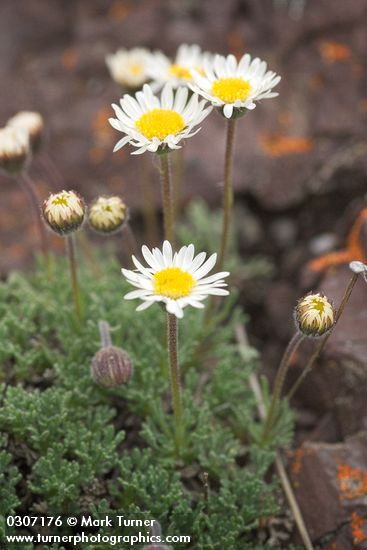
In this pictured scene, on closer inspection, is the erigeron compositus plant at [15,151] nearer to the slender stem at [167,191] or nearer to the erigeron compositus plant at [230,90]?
the slender stem at [167,191]

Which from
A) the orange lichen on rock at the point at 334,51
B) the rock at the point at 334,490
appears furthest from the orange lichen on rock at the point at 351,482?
the orange lichen on rock at the point at 334,51

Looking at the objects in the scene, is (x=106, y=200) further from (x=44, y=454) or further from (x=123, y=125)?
(x=44, y=454)

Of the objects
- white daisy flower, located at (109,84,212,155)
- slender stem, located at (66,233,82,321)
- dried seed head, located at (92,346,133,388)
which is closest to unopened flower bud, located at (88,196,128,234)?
slender stem, located at (66,233,82,321)

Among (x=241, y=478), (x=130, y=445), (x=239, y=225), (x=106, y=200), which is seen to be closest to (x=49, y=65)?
(x=239, y=225)

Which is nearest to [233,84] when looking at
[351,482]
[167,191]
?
[167,191]

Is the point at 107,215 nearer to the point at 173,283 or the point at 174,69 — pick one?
the point at 173,283
